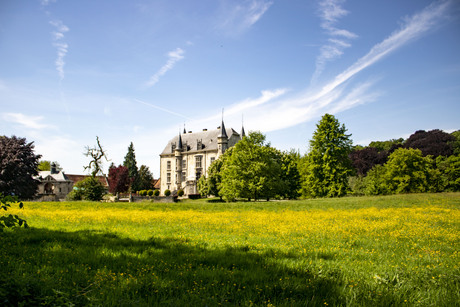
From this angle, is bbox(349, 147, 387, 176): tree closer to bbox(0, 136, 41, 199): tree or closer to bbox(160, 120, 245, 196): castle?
bbox(160, 120, 245, 196): castle

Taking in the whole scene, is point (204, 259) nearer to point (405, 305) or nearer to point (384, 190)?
point (405, 305)

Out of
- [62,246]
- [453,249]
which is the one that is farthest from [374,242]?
[62,246]

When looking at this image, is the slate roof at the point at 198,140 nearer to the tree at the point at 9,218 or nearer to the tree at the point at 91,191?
the tree at the point at 91,191

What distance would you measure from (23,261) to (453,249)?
37.8 ft

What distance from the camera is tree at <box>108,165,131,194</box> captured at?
7362 cm

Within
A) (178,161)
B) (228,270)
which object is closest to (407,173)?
(228,270)

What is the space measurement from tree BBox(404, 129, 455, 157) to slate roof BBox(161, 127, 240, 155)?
40.7m

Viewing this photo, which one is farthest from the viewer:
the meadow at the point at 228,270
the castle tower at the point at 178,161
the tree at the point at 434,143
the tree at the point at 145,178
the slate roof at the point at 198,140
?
the tree at the point at 145,178

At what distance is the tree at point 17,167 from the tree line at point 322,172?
28.1 meters

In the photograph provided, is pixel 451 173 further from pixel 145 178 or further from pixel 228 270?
pixel 145 178

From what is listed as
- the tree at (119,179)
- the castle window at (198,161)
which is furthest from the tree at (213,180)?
the tree at (119,179)

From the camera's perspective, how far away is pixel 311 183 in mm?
39625

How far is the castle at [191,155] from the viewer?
68375 mm

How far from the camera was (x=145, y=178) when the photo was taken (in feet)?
285
